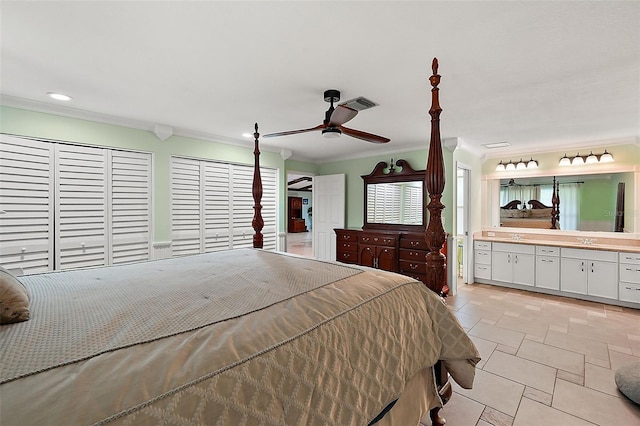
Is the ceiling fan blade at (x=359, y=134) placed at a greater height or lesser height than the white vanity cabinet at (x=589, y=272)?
greater

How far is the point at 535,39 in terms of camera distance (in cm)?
175

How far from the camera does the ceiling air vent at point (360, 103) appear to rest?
2633 mm

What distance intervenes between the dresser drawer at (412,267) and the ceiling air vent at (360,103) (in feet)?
8.10

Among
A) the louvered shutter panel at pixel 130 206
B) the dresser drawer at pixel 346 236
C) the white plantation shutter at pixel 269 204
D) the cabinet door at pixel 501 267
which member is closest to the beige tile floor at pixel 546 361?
A: the cabinet door at pixel 501 267

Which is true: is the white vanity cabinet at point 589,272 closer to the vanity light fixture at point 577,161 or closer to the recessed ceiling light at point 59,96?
the vanity light fixture at point 577,161

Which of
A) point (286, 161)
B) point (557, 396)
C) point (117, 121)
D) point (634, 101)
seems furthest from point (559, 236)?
point (117, 121)

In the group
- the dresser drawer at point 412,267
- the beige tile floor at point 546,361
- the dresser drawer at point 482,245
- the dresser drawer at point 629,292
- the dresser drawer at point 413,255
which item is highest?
the dresser drawer at point 482,245

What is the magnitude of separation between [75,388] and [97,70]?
2389mm

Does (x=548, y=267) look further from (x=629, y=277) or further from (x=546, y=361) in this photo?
(x=546, y=361)

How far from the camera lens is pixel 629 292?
3830 mm

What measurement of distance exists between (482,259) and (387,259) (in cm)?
180

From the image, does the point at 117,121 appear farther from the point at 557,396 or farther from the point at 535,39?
the point at 557,396

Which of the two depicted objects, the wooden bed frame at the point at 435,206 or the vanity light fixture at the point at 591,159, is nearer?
the wooden bed frame at the point at 435,206

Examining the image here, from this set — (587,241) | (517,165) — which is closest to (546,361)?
(587,241)
